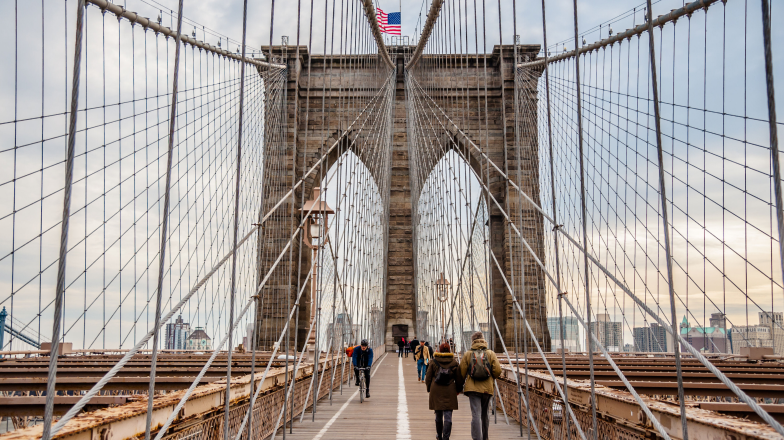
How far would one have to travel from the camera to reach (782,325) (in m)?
8.93

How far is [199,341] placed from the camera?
15.4 m

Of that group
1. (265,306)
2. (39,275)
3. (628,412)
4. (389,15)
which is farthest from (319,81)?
(628,412)

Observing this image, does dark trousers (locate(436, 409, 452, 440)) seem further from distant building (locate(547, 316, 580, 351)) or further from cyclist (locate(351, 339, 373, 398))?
distant building (locate(547, 316, 580, 351))

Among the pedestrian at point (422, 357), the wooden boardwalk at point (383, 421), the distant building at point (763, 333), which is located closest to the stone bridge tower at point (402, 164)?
the distant building at point (763, 333)

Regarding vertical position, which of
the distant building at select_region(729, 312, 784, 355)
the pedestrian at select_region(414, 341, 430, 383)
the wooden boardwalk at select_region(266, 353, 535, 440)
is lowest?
the wooden boardwalk at select_region(266, 353, 535, 440)

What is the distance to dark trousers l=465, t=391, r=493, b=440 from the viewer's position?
4.64 m

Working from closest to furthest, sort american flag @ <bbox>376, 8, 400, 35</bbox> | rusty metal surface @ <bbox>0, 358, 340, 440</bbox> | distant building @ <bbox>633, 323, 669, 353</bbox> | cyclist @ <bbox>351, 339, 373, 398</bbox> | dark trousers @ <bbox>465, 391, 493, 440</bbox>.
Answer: rusty metal surface @ <bbox>0, 358, 340, 440</bbox>
dark trousers @ <bbox>465, 391, 493, 440</bbox>
cyclist @ <bbox>351, 339, 373, 398</bbox>
distant building @ <bbox>633, 323, 669, 353</bbox>
american flag @ <bbox>376, 8, 400, 35</bbox>

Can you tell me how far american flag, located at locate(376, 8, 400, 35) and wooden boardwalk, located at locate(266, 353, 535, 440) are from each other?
50.6 feet

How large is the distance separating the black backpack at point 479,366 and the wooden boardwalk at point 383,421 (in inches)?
34.1

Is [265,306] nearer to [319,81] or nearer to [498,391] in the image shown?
[319,81]

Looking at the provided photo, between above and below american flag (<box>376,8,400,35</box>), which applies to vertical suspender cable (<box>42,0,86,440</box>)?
below

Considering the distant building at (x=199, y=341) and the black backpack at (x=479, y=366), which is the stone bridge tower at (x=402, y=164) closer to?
the distant building at (x=199, y=341)

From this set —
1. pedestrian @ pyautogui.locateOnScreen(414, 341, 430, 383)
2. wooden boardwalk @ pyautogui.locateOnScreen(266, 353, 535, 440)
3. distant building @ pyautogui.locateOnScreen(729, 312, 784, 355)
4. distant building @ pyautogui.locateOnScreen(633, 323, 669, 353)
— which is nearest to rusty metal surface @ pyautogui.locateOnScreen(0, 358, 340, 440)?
wooden boardwalk @ pyautogui.locateOnScreen(266, 353, 535, 440)

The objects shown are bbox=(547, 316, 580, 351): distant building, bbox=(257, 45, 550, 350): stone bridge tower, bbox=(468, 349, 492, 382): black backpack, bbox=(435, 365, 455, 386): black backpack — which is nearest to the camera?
bbox=(468, 349, 492, 382): black backpack
